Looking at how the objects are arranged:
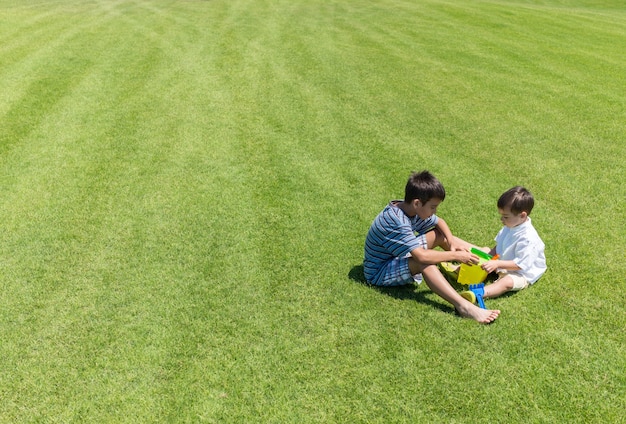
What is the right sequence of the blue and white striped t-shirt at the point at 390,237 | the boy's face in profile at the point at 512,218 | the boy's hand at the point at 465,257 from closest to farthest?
the boy's hand at the point at 465,257, the blue and white striped t-shirt at the point at 390,237, the boy's face in profile at the point at 512,218

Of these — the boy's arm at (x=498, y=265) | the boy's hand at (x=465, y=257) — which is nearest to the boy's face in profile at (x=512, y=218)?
the boy's arm at (x=498, y=265)

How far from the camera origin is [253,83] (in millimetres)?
11695

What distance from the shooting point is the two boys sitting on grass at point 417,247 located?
16.3ft

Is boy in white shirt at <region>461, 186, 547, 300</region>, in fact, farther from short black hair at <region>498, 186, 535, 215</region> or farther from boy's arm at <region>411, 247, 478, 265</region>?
boy's arm at <region>411, 247, 478, 265</region>

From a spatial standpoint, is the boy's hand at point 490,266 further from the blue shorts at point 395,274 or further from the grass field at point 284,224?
the blue shorts at point 395,274

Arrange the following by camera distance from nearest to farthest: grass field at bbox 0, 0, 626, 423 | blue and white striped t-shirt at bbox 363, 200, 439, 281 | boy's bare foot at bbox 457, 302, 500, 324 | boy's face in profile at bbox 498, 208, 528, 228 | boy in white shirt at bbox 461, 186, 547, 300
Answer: grass field at bbox 0, 0, 626, 423 < boy's bare foot at bbox 457, 302, 500, 324 < blue and white striped t-shirt at bbox 363, 200, 439, 281 < boy in white shirt at bbox 461, 186, 547, 300 < boy's face in profile at bbox 498, 208, 528, 228

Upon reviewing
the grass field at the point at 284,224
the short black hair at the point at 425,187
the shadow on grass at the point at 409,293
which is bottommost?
the shadow on grass at the point at 409,293

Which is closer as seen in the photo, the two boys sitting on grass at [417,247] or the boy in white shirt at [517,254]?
the two boys sitting on grass at [417,247]

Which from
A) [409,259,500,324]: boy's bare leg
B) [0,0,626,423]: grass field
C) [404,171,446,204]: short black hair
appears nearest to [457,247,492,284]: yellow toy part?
[0,0,626,423]: grass field

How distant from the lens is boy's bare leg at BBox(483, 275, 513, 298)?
5227 millimetres

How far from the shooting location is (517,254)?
5.39 meters

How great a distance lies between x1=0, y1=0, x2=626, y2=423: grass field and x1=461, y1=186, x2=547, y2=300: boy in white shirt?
16 cm

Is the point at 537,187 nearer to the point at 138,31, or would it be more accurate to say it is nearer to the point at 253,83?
the point at 253,83

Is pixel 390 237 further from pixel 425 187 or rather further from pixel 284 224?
pixel 284 224
